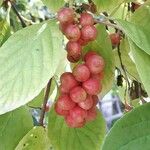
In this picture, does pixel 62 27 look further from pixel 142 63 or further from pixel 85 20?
pixel 142 63

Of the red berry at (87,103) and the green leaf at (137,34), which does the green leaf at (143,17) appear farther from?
the red berry at (87,103)

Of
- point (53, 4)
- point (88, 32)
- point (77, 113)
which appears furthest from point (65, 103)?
point (53, 4)

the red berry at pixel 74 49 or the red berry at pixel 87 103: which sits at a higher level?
the red berry at pixel 74 49

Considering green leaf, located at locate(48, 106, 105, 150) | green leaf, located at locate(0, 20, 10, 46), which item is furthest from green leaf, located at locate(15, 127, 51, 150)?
Result: green leaf, located at locate(0, 20, 10, 46)

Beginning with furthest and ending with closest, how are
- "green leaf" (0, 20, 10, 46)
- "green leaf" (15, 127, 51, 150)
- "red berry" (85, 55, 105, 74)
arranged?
"green leaf" (0, 20, 10, 46) < "green leaf" (15, 127, 51, 150) < "red berry" (85, 55, 105, 74)

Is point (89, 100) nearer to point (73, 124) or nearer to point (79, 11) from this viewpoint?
point (73, 124)

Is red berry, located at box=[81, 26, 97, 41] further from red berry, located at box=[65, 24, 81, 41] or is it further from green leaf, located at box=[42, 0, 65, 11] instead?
green leaf, located at box=[42, 0, 65, 11]

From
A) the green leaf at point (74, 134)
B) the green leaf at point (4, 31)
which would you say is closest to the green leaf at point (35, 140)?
the green leaf at point (74, 134)
